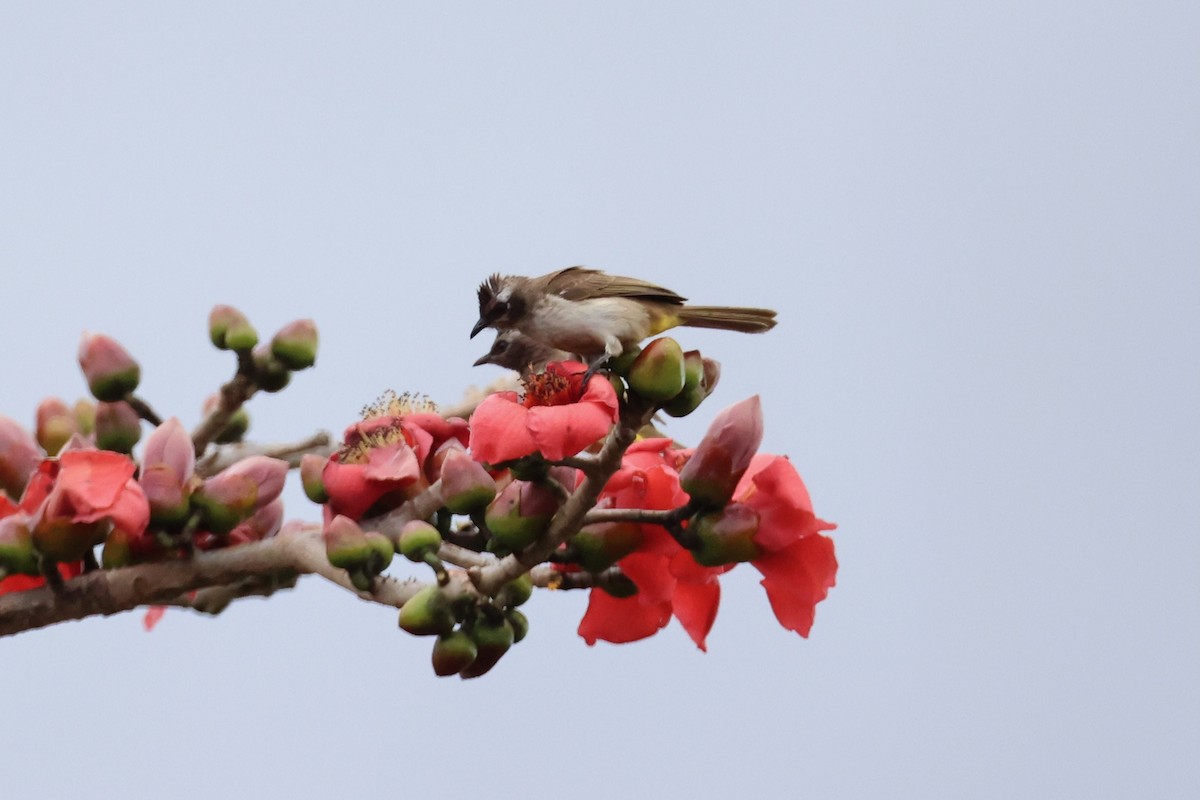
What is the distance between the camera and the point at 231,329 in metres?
2.21

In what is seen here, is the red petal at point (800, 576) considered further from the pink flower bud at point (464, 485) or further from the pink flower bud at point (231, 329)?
the pink flower bud at point (231, 329)

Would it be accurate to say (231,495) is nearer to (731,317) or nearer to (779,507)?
(779,507)

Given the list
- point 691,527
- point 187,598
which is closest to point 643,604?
point 691,527

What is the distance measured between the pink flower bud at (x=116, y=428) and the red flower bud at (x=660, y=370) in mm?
793

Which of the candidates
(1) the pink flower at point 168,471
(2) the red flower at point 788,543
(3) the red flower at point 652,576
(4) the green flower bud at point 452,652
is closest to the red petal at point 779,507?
(2) the red flower at point 788,543

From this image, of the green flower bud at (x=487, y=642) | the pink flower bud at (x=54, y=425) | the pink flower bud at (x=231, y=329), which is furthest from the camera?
the pink flower bud at (x=231, y=329)

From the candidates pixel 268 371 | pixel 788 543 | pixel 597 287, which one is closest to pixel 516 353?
pixel 597 287

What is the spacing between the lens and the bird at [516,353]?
2664 mm

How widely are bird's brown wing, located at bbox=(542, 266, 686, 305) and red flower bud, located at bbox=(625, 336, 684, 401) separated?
4.43 feet

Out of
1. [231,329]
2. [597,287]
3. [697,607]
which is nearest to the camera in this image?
[697,607]

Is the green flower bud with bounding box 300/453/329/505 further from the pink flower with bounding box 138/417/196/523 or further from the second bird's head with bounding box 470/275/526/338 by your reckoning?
the second bird's head with bounding box 470/275/526/338

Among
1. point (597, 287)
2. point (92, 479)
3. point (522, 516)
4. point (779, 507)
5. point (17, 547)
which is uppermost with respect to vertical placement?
point (597, 287)

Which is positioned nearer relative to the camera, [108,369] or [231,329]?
[108,369]

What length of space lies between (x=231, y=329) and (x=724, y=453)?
972mm
